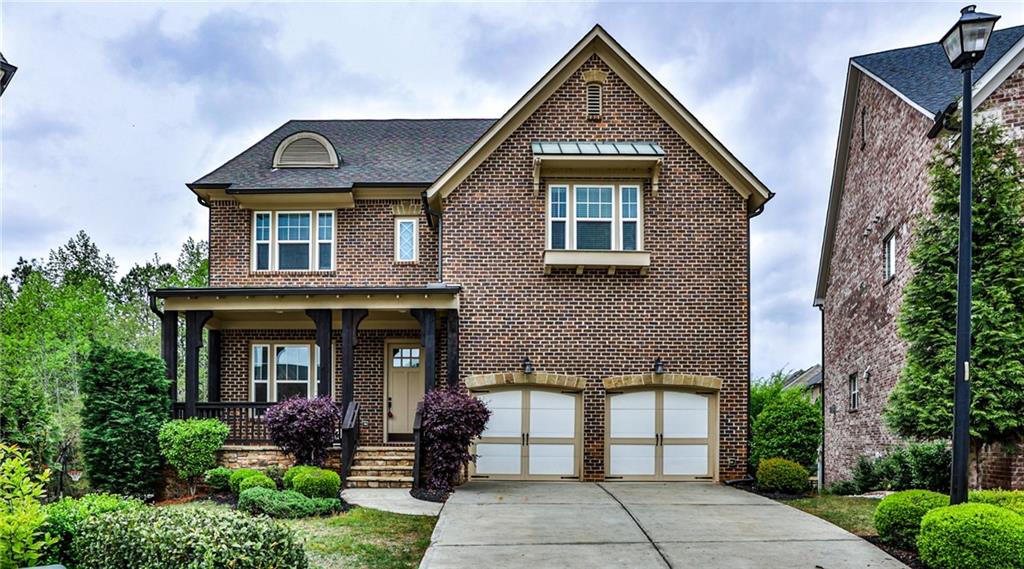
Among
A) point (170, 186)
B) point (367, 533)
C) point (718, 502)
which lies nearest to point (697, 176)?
point (718, 502)

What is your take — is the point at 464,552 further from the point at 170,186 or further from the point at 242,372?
the point at 170,186

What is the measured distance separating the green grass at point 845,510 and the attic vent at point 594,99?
8098 millimetres

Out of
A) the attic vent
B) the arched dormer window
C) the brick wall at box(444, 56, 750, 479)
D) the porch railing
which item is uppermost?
the attic vent

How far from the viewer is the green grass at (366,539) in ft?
27.6

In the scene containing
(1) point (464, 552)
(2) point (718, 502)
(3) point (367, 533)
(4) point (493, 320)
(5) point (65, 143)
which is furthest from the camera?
(5) point (65, 143)

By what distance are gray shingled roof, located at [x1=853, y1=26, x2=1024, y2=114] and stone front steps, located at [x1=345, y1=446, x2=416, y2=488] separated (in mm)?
11068

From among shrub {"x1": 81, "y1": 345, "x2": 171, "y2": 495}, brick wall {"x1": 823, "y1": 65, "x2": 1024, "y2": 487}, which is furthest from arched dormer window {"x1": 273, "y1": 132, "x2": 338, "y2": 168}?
brick wall {"x1": 823, "y1": 65, "x2": 1024, "y2": 487}

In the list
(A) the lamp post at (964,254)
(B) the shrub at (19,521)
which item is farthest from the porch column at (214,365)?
(A) the lamp post at (964,254)

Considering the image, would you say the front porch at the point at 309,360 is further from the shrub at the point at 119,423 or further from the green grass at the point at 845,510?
the green grass at the point at 845,510

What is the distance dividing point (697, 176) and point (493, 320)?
4.92 m

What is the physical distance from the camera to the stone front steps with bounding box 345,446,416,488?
14164 mm

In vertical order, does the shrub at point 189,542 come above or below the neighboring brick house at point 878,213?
below

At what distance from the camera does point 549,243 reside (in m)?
15.5

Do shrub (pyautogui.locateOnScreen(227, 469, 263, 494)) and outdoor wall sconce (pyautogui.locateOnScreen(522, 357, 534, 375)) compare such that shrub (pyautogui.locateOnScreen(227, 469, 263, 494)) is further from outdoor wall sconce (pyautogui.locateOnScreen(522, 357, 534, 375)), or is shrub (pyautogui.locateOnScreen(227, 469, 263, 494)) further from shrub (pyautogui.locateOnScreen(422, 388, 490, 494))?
outdoor wall sconce (pyautogui.locateOnScreen(522, 357, 534, 375))
